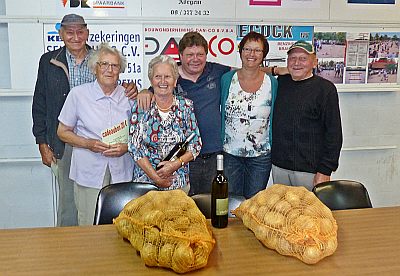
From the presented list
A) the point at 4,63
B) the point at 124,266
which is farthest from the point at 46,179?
the point at 124,266

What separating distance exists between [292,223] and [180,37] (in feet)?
6.94

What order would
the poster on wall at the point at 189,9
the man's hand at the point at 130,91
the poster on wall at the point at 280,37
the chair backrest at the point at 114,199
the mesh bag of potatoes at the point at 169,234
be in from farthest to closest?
the poster on wall at the point at 280,37 < the poster on wall at the point at 189,9 < the man's hand at the point at 130,91 < the chair backrest at the point at 114,199 < the mesh bag of potatoes at the point at 169,234

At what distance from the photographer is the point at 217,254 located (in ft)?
5.08

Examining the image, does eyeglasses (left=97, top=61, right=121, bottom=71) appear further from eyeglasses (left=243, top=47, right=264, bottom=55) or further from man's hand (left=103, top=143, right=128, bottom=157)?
eyeglasses (left=243, top=47, right=264, bottom=55)

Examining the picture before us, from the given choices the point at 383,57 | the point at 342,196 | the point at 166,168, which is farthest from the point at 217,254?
the point at 383,57

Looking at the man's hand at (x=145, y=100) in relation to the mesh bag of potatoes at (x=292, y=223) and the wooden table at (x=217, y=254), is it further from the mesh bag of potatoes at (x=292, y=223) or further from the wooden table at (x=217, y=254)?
the mesh bag of potatoes at (x=292, y=223)

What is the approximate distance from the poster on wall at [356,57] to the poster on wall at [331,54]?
5 cm

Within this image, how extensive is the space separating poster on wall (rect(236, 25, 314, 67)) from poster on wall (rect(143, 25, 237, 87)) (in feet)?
0.37

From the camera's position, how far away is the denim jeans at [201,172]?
2.92 metres

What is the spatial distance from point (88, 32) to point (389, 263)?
242 centimetres

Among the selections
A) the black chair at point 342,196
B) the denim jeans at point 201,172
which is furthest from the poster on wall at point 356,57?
the black chair at point 342,196

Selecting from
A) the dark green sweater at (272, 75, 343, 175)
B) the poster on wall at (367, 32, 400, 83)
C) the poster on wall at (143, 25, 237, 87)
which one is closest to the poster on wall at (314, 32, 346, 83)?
the poster on wall at (367, 32, 400, 83)

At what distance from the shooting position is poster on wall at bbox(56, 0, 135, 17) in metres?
3.12

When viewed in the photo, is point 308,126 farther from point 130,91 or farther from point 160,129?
point 130,91
